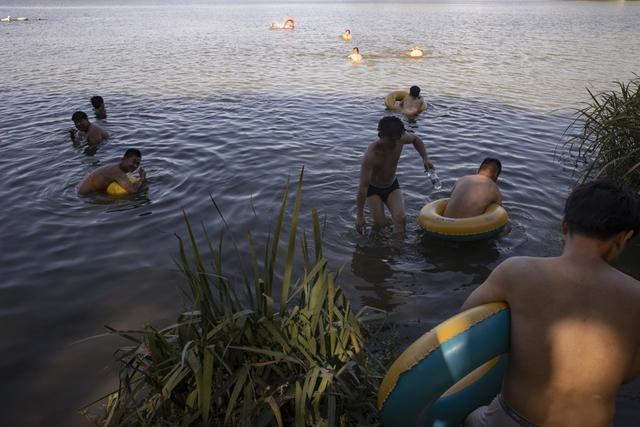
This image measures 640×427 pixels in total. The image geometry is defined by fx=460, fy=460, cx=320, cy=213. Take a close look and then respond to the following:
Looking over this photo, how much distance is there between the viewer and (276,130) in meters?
10.7

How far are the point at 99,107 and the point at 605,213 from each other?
11.4 meters

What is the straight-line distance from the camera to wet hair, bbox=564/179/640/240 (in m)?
1.97

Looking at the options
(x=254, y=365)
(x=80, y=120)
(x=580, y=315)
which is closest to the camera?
(x=580, y=315)

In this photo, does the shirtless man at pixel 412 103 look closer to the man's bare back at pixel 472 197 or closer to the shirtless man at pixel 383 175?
the shirtless man at pixel 383 175

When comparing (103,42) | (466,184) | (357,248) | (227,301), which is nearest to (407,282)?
(357,248)

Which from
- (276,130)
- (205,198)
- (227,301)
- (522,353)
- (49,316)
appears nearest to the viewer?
(522,353)

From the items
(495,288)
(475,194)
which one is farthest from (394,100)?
(495,288)

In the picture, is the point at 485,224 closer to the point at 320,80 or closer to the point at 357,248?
the point at 357,248

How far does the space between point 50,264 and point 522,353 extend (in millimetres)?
5212

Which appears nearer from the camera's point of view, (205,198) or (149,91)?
(205,198)

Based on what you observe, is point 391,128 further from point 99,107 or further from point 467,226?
point 99,107

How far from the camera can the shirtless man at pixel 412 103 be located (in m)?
11.6

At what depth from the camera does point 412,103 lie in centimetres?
1162

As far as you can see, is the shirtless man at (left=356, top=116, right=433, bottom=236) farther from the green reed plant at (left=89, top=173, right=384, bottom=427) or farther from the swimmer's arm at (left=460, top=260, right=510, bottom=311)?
the swimmer's arm at (left=460, top=260, right=510, bottom=311)
